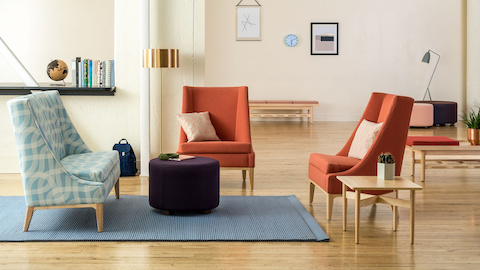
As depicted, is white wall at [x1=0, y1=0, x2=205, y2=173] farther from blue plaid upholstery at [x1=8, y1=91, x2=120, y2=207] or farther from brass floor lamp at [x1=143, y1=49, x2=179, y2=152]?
blue plaid upholstery at [x1=8, y1=91, x2=120, y2=207]

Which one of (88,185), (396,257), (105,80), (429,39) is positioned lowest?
(396,257)

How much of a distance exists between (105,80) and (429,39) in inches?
337

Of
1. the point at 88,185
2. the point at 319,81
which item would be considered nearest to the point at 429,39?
the point at 319,81

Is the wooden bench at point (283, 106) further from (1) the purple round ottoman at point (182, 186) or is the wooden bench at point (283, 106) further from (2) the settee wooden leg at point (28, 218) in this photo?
(2) the settee wooden leg at point (28, 218)

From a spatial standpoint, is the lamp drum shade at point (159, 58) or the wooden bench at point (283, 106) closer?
the lamp drum shade at point (159, 58)

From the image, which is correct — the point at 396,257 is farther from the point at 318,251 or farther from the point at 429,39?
the point at 429,39

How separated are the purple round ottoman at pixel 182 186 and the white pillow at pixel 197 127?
4.45 ft

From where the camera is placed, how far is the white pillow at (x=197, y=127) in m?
5.73

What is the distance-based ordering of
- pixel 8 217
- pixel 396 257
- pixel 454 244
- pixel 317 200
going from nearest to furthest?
pixel 396 257, pixel 454 244, pixel 8 217, pixel 317 200

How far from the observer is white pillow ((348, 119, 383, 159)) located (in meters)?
4.52

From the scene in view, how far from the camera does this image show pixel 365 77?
1252 centimetres

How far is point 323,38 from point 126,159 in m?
7.32

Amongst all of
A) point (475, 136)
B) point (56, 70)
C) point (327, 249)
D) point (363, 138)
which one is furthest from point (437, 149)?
point (56, 70)

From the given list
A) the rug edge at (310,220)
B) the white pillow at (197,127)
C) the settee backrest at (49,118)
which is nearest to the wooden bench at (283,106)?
the white pillow at (197,127)
